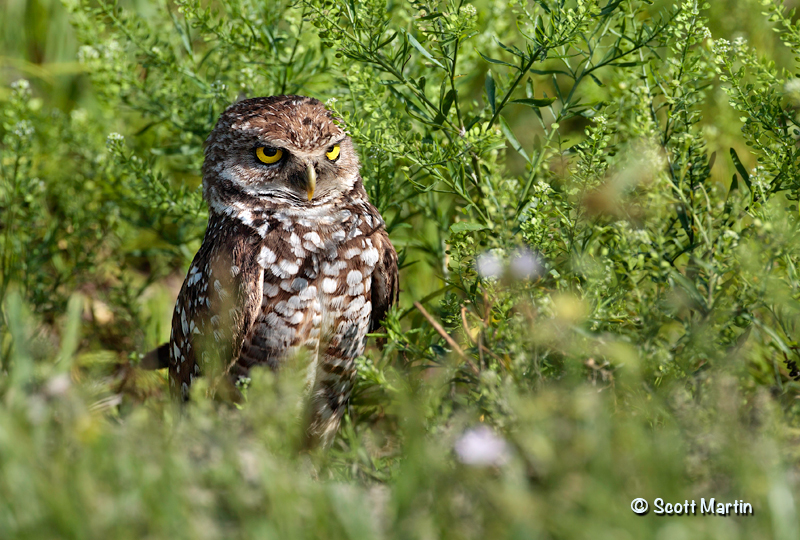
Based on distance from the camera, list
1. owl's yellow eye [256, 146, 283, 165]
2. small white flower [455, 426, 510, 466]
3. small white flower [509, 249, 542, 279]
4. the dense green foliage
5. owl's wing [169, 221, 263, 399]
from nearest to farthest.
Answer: the dense green foliage < small white flower [455, 426, 510, 466] < small white flower [509, 249, 542, 279] < owl's wing [169, 221, 263, 399] < owl's yellow eye [256, 146, 283, 165]

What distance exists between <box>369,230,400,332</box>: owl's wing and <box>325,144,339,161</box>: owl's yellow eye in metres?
0.35

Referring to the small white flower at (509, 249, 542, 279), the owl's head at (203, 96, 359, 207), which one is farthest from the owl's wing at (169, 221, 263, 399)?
the small white flower at (509, 249, 542, 279)

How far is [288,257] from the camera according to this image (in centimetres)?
258

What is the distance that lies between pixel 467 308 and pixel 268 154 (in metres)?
1.02

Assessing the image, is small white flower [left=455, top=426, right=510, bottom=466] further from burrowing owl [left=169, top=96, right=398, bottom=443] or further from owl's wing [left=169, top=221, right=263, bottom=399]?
owl's wing [left=169, top=221, right=263, bottom=399]

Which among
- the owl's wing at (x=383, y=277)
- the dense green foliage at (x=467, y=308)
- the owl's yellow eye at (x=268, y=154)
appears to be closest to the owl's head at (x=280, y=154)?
the owl's yellow eye at (x=268, y=154)

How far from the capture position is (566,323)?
1.84 m

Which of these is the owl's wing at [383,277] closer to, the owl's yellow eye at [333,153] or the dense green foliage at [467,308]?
the dense green foliage at [467,308]

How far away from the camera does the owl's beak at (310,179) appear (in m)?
2.59

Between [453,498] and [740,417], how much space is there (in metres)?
0.75

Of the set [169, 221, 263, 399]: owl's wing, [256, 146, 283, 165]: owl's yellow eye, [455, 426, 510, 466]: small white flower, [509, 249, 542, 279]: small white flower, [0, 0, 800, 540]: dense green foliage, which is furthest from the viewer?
[256, 146, 283, 165]: owl's yellow eye

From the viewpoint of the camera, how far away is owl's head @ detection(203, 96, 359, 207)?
2.61m

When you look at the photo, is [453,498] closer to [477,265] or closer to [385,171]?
[477,265]

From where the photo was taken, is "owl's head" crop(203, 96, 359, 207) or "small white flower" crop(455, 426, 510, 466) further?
"owl's head" crop(203, 96, 359, 207)
